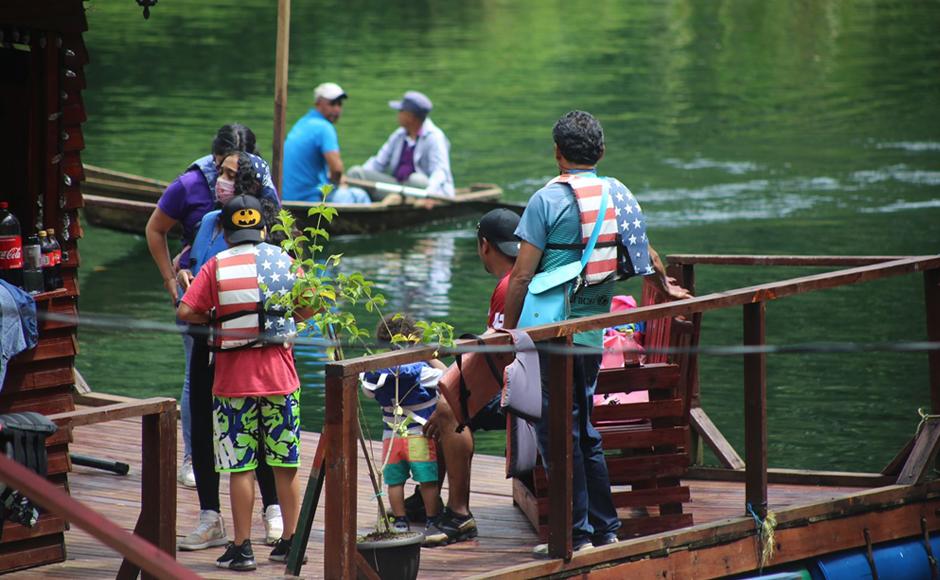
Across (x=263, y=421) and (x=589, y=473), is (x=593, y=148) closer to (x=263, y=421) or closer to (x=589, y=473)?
(x=589, y=473)

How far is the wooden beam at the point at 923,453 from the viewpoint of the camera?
24.5 ft

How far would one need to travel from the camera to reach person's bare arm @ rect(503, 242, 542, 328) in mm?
5992

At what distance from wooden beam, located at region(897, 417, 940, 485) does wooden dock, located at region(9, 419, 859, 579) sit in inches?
10.0

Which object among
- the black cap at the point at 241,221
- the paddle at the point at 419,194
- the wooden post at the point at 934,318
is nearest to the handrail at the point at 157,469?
the black cap at the point at 241,221

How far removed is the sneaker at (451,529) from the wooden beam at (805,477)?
5.35ft

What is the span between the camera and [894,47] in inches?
1379

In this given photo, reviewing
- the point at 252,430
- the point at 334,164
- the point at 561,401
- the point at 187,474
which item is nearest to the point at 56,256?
the point at 252,430

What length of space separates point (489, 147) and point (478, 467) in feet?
54.9

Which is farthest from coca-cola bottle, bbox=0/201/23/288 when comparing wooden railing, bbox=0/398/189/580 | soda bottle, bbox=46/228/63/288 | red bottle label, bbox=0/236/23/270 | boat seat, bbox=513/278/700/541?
boat seat, bbox=513/278/700/541

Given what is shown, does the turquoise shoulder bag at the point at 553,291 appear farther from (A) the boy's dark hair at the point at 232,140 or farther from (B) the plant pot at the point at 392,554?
(A) the boy's dark hair at the point at 232,140

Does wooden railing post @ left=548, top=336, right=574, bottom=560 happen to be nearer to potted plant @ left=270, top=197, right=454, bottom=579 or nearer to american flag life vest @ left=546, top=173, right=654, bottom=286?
american flag life vest @ left=546, top=173, right=654, bottom=286

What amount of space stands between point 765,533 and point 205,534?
229 centimetres

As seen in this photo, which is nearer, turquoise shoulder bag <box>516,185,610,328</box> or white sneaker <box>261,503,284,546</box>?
Result: turquoise shoulder bag <box>516,185,610,328</box>

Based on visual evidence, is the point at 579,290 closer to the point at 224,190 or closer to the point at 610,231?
the point at 610,231
